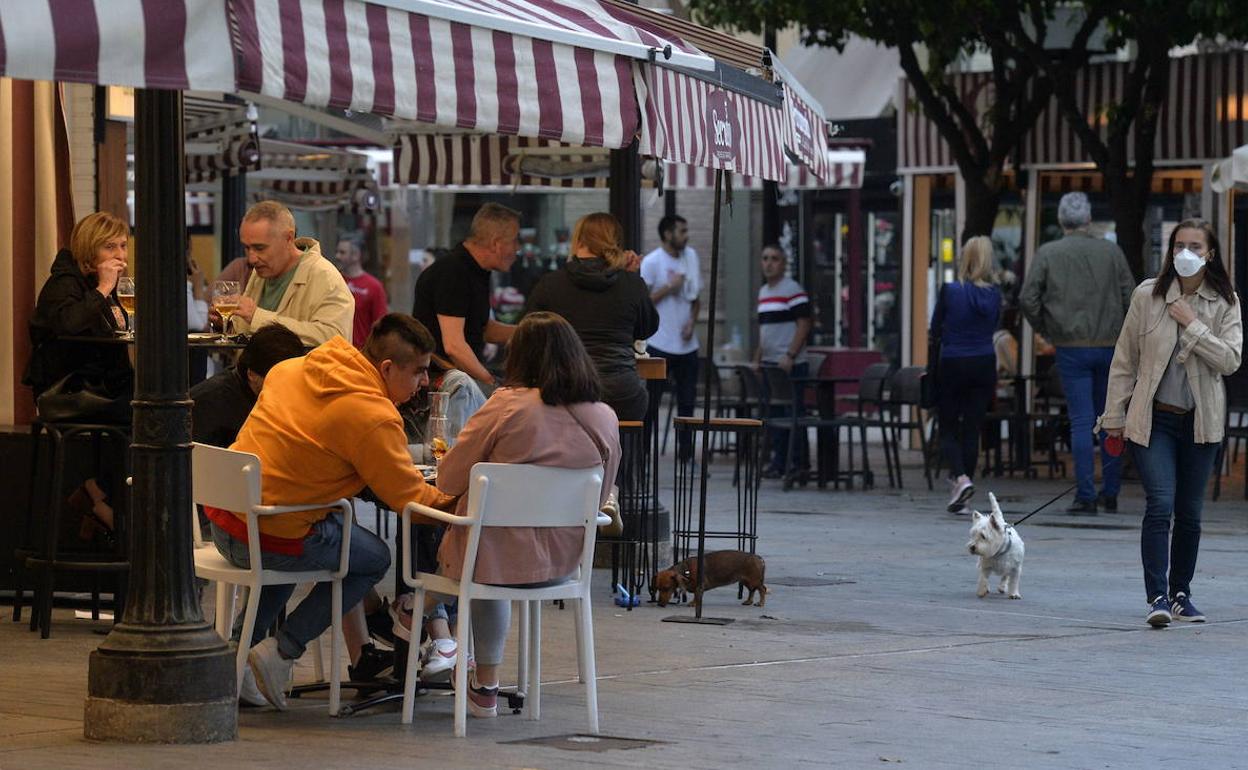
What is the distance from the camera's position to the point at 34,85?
9820 mm

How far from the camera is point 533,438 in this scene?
7176mm

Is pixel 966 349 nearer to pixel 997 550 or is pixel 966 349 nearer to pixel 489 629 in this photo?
pixel 997 550

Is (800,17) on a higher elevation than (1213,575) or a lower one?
higher

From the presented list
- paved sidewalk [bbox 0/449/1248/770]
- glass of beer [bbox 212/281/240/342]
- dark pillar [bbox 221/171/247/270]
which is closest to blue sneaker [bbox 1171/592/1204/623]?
paved sidewalk [bbox 0/449/1248/770]

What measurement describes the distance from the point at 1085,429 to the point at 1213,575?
3.22 m

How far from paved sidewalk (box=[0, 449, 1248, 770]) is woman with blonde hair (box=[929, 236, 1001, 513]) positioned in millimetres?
3039

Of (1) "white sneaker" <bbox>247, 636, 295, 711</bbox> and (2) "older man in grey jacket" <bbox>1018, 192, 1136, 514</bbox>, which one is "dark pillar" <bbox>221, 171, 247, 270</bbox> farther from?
(1) "white sneaker" <bbox>247, 636, 295, 711</bbox>

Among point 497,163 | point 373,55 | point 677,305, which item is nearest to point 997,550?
point 373,55

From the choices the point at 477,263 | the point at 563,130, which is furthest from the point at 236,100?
the point at 563,130

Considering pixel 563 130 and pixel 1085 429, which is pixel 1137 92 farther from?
pixel 563 130

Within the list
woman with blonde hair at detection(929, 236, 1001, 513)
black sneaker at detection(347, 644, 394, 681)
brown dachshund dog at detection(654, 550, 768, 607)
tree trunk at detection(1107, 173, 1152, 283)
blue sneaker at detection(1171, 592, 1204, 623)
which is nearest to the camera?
black sneaker at detection(347, 644, 394, 681)

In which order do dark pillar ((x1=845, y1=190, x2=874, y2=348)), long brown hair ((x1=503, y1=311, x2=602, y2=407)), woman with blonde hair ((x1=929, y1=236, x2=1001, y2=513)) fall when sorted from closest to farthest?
1. long brown hair ((x1=503, y1=311, x2=602, y2=407))
2. woman with blonde hair ((x1=929, y1=236, x2=1001, y2=513))
3. dark pillar ((x1=845, y1=190, x2=874, y2=348))

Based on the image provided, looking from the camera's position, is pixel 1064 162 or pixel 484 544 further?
pixel 1064 162

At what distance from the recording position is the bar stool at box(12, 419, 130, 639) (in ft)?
30.3
